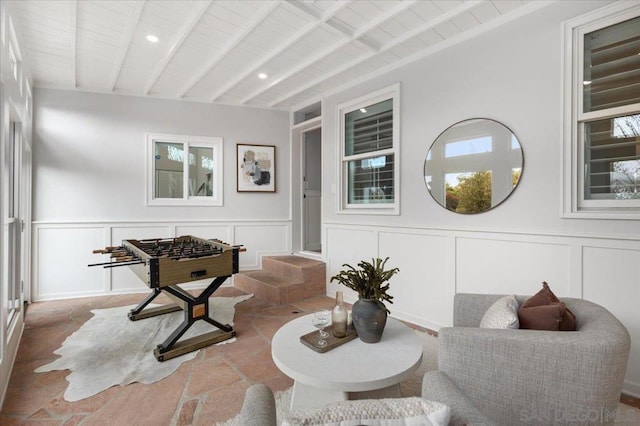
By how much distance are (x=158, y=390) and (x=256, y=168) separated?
360 cm

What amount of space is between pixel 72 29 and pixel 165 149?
2036 millimetres

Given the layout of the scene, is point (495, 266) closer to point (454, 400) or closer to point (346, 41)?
point (454, 400)

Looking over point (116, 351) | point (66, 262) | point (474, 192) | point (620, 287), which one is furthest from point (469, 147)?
point (66, 262)

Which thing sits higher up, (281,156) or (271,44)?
(271,44)

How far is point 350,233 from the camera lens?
4.20m

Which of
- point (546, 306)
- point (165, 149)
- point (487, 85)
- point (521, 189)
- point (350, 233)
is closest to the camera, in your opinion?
point (546, 306)

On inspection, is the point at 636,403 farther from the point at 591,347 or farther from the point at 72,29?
the point at 72,29

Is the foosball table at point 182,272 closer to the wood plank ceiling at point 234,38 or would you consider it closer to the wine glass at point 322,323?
the wine glass at point 322,323

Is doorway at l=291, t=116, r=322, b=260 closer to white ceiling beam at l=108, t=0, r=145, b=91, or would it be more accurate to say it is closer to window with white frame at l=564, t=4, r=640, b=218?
white ceiling beam at l=108, t=0, r=145, b=91

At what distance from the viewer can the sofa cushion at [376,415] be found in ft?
2.19

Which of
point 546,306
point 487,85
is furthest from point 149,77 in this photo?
point 546,306

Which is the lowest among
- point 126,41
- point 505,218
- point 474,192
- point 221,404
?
point 221,404

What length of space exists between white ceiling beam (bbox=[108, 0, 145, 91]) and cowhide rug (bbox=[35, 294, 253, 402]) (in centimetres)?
281

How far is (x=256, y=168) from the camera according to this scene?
5.24 m
